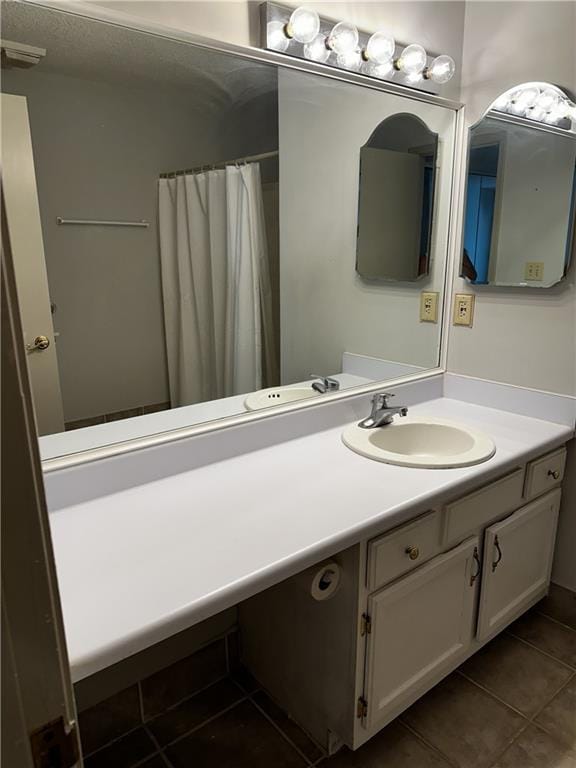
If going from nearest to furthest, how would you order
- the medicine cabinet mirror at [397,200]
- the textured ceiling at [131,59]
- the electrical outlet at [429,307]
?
the textured ceiling at [131,59], the medicine cabinet mirror at [397,200], the electrical outlet at [429,307]

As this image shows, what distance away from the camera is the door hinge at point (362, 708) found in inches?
51.8

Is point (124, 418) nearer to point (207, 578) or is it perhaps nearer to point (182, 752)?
→ point (207, 578)

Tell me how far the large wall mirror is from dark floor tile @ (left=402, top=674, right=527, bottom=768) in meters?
1.02

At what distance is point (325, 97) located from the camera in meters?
1.68

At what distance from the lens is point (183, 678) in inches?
64.2

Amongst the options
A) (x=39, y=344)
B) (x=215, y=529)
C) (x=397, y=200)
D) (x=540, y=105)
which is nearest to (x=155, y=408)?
(x=39, y=344)

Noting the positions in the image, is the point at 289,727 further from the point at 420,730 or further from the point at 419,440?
the point at 419,440

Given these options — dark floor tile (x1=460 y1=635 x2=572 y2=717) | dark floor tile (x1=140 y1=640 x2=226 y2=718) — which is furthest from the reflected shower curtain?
dark floor tile (x1=460 y1=635 x2=572 y2=717)

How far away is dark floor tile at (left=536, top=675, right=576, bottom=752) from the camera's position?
4.92 ft

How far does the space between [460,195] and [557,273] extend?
1.62ft

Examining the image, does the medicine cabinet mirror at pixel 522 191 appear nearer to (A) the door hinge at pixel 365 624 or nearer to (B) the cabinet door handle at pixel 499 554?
(B) the cabinet door handle at pixel 499 554

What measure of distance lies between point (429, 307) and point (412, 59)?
858mm

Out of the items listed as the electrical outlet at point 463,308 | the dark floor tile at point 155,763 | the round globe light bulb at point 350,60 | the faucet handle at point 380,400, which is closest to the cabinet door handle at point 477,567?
the faucet handle at point 380,400

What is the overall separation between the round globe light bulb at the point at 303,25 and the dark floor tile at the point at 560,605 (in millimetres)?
2027
